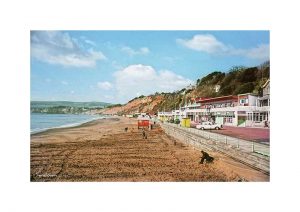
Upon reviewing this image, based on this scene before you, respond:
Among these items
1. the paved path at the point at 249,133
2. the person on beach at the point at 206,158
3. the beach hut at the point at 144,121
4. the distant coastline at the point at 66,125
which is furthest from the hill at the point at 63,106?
the paved path at the point at 249,133

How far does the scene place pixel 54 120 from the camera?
685 centimetres

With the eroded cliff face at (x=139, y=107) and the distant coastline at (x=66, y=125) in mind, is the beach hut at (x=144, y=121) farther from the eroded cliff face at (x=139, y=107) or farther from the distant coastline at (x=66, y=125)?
the distant coastline at (x=66, y=125)

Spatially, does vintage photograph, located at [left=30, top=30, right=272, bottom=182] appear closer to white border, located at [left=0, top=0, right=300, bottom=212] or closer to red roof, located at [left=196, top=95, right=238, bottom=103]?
red roof, located at [left=196, top=95, right=238, bottom=103]

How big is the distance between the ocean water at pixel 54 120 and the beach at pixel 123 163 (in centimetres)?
13

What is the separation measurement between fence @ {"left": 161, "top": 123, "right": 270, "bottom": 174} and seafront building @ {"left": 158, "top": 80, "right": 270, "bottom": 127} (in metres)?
0.27

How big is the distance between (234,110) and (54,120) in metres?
2.98

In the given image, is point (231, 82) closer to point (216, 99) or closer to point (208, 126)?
point (216, 99)

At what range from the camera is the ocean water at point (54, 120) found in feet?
21.7
